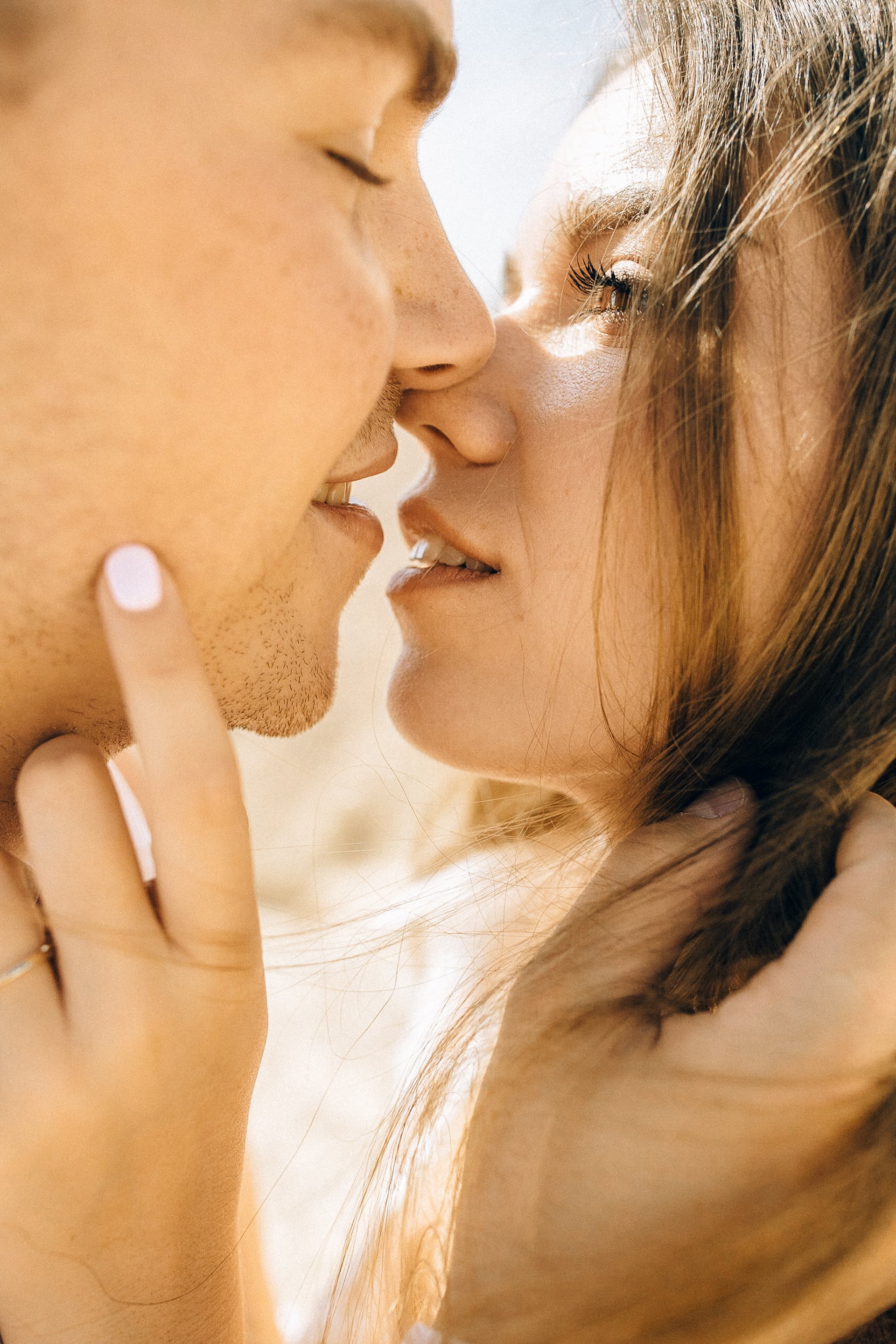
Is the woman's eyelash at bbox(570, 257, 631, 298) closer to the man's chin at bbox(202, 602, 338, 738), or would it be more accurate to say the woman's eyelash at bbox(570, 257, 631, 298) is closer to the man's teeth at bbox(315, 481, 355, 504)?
the man's teeth at bbox(315, 481, 355, 504)

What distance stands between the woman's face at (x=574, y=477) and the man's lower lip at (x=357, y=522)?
0.09m

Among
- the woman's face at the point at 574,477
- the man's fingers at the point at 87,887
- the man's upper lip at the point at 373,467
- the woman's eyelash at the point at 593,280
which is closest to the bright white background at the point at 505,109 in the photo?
the woman's face at the point at 574,477

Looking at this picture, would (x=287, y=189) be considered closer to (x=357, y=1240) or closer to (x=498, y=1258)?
(x=498, y=1258)

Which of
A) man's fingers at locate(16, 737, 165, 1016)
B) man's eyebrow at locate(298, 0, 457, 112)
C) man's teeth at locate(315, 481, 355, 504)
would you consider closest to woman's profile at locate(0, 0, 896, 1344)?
man's fingers at locate(16, 737, 165, 1016)

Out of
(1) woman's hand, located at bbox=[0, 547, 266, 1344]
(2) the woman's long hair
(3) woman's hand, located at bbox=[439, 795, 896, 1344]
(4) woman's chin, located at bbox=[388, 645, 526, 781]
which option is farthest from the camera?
(4) woman's chin, located at bbox=[388, 645, 526, 781]

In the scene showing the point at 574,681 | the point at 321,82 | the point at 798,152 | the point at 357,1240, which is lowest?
the point at 357,1240

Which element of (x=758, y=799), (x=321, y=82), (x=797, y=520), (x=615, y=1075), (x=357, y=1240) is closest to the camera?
(x=321, y=82)

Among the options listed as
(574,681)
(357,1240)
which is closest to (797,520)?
(574,681)

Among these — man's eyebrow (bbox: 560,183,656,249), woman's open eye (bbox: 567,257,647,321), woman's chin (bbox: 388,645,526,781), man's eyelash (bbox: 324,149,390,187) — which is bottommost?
woman's chin (bbox: 388,645,526,781)

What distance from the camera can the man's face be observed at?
89 cm

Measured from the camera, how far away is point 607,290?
1323mm

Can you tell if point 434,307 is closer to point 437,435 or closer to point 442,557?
point 437,435

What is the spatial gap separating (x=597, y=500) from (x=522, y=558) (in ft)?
0.43

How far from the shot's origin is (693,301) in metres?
1.18
